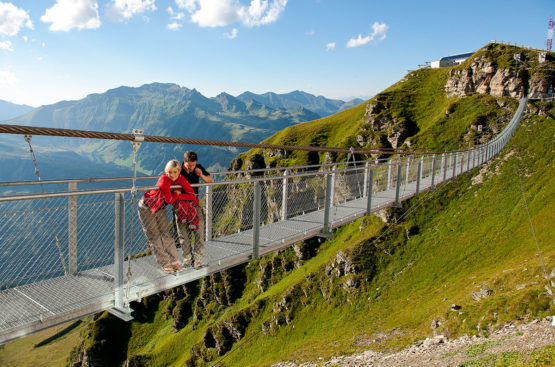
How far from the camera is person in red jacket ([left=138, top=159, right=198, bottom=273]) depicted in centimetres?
525

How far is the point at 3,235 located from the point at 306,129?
113949mm

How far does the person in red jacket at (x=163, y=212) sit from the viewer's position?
17.2 ft

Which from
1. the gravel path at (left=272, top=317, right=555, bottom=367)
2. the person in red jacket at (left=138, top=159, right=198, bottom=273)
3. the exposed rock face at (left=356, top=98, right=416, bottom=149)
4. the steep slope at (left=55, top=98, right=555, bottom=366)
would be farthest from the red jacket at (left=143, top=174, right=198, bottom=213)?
the exposed rock face at (left=356, top=98, right=416, bottom=149)

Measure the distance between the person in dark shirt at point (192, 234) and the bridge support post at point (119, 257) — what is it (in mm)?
1071

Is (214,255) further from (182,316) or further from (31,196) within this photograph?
(182,316)

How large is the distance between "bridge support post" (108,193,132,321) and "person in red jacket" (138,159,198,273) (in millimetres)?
425

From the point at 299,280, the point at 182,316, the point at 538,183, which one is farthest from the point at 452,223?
the point at 182,316

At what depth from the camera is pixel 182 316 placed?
101m

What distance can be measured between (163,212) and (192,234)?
0.76 metres

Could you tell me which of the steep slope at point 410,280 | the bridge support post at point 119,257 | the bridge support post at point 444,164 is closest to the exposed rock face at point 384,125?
the steep slope at point 410,280

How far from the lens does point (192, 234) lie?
6008 mm

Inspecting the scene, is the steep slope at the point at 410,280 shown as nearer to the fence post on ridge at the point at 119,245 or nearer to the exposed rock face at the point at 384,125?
the fence post on ridge at the point at 119,245

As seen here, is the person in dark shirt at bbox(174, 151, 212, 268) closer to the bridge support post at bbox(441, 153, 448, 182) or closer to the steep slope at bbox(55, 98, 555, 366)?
the bridge support post at bbox(441, 153, 448, 182)

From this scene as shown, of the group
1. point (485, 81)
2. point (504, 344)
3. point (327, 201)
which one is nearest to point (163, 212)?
point (327, 201)
